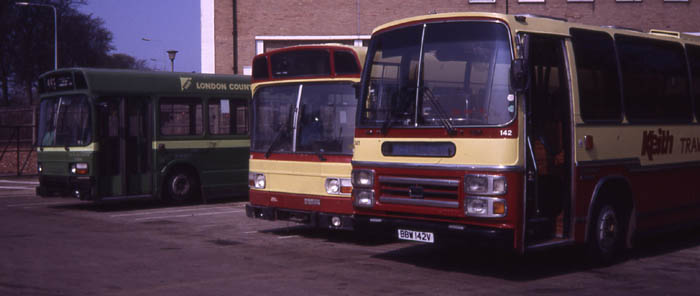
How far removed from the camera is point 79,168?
16.4 m

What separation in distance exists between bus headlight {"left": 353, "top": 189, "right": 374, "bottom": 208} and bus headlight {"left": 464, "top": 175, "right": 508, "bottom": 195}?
4.59 feet

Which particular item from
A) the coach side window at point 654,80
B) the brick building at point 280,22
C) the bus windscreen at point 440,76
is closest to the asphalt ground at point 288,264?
the bus windscreen at point 440,76

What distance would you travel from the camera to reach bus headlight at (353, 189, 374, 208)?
963 centimetres

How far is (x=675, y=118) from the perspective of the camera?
11375 millimetres

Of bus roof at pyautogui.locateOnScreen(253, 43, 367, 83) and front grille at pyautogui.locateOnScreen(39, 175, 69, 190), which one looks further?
front grille at pyautogui.locateOnScreen(39, 175, 69, 190)

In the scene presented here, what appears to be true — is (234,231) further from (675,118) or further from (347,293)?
(675,118)

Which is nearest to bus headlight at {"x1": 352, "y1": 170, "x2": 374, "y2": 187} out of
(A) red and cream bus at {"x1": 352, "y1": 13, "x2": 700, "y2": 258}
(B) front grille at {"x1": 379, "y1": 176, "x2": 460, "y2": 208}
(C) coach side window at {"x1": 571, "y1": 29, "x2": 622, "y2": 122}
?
(A) red and cream bus at {"x1": 352, "y1": 13, "x2": 700, "y2": 258}

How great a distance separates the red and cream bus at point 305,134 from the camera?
37.5 feet

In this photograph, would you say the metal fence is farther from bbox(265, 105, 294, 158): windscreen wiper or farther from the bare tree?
the bare tree

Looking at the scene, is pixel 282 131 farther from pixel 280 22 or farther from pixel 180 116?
pixel 280 22

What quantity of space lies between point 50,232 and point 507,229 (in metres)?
7.93

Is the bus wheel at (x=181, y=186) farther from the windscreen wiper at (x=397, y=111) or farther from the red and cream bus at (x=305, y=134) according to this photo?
the windscreen wiper at (x=397, y=111)

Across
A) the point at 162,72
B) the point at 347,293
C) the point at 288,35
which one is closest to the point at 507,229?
the point at 347,293

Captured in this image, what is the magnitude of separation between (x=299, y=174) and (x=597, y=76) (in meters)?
4.34
